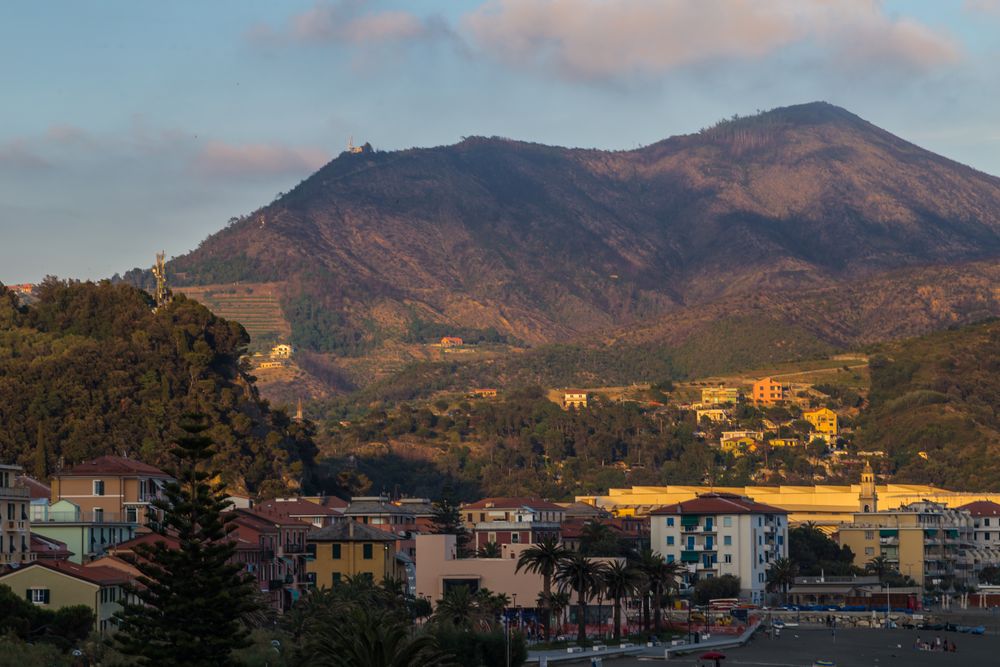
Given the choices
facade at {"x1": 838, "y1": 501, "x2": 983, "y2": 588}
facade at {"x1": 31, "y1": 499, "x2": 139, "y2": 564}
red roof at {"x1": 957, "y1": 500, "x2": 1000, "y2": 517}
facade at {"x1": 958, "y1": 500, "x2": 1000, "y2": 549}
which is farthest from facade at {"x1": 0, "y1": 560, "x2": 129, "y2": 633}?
red roof at {"x1": 957, "y1": 500, "x2": 1000, "y2": 517}

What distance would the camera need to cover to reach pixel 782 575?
143m

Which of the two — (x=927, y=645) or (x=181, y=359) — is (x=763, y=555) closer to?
(x=927, y=645)

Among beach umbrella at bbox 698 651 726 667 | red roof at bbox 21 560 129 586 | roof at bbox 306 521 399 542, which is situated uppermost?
roof at bbox 306 521 399 542

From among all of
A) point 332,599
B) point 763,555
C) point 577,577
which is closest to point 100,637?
point 332,599

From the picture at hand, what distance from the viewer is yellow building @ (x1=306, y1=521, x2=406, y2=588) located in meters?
102

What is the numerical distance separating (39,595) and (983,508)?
11699 cm

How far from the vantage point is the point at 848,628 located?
130 m

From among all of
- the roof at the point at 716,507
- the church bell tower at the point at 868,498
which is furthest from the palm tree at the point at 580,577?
the church bell tower at the point at 868,498

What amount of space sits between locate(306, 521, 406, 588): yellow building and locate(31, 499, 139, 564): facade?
42.4 feet

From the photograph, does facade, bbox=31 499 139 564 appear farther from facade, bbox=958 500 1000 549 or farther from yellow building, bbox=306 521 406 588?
facade, bbox=958 500 1000 549

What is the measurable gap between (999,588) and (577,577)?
210 feet

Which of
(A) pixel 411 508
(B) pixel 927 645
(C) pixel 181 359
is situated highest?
(C) pixel 181 359

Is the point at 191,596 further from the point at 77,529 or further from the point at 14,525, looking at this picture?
the point at 77,529

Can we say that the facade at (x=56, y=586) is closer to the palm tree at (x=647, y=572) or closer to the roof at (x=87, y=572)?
the roof at (x=87, y=572)
